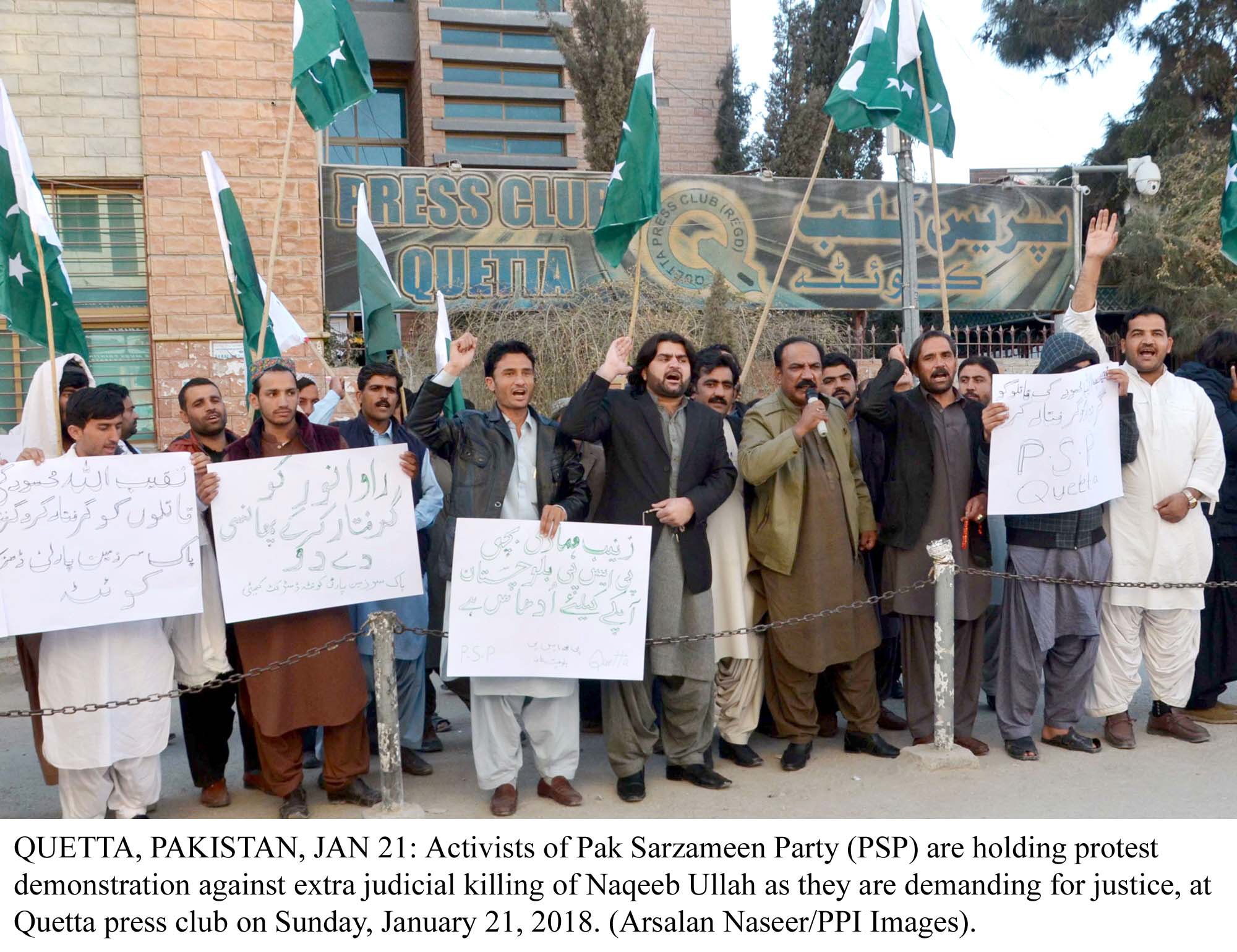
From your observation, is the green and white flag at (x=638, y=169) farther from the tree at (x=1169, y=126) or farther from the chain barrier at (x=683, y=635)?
the tree at (x=1169, y=126)

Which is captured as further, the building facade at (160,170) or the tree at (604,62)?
the tree at (604,62)

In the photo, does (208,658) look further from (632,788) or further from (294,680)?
(632,788)

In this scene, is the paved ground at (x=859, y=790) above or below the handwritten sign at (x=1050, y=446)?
below

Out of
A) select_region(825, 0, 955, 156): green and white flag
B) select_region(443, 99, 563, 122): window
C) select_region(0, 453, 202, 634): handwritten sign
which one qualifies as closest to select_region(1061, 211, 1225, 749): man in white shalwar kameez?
select_region(825, 0, 955, 156): green and white flag

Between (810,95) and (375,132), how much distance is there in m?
6.72

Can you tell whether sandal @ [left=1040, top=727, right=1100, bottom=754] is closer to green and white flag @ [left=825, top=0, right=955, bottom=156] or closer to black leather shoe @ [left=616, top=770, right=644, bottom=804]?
black leather shoe @ [left=616, top=770, right=644, bottom=804]

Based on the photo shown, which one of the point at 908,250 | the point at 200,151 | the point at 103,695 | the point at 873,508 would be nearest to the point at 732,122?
the point at 908,250

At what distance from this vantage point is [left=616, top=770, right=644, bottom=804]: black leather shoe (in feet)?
14.1

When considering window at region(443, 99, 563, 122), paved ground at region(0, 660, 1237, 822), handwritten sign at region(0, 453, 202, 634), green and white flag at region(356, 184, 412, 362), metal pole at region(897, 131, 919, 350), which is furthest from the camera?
window at region(443, 99, 563, 122)

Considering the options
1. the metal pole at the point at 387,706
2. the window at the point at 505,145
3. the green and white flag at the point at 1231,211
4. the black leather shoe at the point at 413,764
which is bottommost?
the black leather shoe at the point at 413,764

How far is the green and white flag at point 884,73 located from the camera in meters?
5.82

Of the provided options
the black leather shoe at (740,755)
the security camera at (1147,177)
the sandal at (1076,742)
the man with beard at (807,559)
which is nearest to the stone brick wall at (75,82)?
the man with beard at (807,559)

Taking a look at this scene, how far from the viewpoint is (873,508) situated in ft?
16.5

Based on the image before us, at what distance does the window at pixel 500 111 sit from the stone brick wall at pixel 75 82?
645cm
